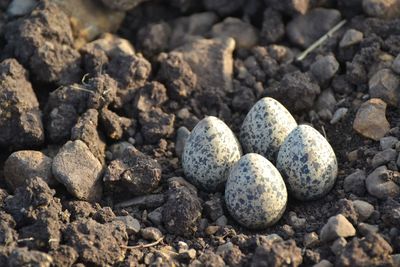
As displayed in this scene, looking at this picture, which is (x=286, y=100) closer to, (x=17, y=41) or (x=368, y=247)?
(x=368, y=247)

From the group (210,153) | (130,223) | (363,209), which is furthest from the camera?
(210,153)

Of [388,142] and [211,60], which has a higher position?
[211,60]

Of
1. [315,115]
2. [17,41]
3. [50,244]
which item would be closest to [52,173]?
[50,244]

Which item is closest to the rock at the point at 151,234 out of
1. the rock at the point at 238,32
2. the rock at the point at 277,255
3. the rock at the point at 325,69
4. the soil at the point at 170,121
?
the soil at the point at 170,121

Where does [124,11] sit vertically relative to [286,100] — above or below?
above

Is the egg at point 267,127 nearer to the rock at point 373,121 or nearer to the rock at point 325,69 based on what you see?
the rock at point 373,121

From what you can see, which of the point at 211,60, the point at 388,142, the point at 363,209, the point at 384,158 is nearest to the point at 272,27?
the point at 211,60

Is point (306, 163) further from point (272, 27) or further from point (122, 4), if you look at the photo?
point (122, 4)
